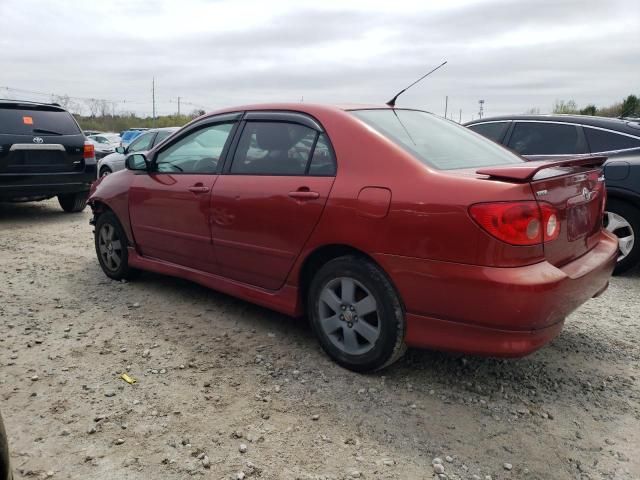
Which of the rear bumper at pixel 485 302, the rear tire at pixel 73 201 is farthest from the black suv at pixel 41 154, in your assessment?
the rear bumper at pixel 485 302

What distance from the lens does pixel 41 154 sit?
7.72m

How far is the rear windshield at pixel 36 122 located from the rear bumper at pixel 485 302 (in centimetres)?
671

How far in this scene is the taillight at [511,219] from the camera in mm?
2500

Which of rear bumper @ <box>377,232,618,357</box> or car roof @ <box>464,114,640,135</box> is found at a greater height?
car roof @ <box>464,114,640,135</box>

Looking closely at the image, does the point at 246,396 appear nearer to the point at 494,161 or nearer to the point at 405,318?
the point at 405,318

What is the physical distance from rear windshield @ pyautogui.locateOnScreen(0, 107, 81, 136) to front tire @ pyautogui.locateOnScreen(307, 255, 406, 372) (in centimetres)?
623

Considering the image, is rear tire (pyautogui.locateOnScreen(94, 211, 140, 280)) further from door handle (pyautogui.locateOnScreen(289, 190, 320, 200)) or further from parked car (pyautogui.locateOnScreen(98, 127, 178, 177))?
parked car (pyautogui.locateOnScreen(98, 127, 178, 177))

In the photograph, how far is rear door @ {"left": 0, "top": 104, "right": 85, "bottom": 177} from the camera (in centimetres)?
739

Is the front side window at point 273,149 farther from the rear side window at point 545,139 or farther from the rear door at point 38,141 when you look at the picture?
the rear door at point 38,141

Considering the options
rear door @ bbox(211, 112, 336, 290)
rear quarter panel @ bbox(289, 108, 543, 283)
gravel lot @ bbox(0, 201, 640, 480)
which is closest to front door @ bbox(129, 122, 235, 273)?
rear door @ bbox(211, 112, 336, 290)

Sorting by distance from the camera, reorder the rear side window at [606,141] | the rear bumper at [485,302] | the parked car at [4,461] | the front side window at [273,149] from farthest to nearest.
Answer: the rear side window at [606,141]
the front side window at [273,149]
the rear bumper at [485,302]
the parked car at [4,461]

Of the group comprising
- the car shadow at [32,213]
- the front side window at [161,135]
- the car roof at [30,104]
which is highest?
the car roof at [30,104]

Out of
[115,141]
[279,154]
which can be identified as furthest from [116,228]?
[115,141]

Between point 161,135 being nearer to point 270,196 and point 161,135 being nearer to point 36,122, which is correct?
point 36,122
